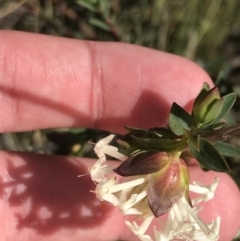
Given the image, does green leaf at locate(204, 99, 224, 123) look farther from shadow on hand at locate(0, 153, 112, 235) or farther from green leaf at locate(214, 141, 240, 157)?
shadow on hand at locate(0, 153, 112, 235)

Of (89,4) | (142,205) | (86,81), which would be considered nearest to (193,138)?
(142,205)

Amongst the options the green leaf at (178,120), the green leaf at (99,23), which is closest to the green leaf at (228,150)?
the green leaf at (178,120)

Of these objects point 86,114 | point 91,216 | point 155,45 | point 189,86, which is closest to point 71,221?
point 91,216

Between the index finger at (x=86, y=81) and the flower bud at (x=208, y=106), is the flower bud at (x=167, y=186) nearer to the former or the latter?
the flower bud at (x=208, y=106)

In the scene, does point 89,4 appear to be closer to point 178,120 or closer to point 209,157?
point 178,120

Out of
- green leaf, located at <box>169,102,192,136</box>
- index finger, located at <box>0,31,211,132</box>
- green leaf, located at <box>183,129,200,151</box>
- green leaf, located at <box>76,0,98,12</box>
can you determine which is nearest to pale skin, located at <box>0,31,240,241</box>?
index finger, located at <box>0,31,211,132</box>
